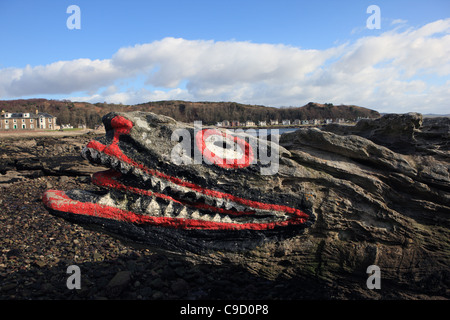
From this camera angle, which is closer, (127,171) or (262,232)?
(127,171)

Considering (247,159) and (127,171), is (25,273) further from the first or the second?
(247,159)

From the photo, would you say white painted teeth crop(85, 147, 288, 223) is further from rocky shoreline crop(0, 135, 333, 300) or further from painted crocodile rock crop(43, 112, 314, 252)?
rocky shoreline crop(0, 135, 333, 300)

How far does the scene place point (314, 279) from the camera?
5133mm

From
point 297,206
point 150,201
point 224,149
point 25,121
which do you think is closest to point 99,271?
point 150,201

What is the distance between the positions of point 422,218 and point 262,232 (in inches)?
121

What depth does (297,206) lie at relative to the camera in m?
4.91

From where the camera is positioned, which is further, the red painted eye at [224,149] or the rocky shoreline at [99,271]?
the rocky shoreline at [99,271]

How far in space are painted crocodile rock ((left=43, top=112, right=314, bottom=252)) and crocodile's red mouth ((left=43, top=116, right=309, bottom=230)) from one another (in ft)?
0.05

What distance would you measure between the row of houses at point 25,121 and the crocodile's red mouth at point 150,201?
8592 centimetres

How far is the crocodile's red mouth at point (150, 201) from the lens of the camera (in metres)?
4.36

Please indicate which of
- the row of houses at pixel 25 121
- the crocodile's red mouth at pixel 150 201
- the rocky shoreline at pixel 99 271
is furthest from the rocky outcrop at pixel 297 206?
the row of houses at pixel 25 121

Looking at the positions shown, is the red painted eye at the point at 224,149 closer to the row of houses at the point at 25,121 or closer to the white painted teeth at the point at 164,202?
the white painted teeth at the point at 164,202

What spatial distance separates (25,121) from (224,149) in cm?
9237
